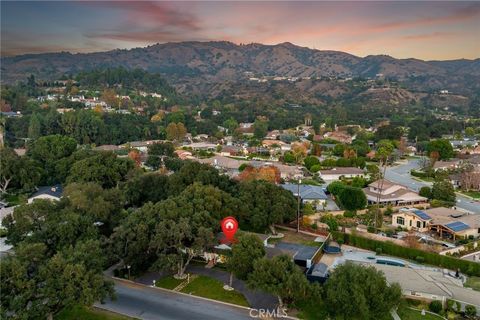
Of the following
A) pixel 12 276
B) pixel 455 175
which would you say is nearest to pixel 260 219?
pixel 12 276

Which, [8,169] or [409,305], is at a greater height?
[8,169]

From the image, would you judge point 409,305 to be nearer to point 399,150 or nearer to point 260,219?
point 260,219

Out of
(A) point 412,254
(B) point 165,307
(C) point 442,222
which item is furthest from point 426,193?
(B) point 165,307

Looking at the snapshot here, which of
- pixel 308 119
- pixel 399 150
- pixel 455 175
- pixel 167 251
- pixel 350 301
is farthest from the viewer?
pixel 308 119

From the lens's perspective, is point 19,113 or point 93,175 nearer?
point 93,175

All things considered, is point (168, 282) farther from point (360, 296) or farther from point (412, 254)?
point (412, 254)

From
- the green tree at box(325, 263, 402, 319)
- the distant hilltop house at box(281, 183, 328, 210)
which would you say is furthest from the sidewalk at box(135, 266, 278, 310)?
the distant hilltop house at box(281, 183, 328, 210)
